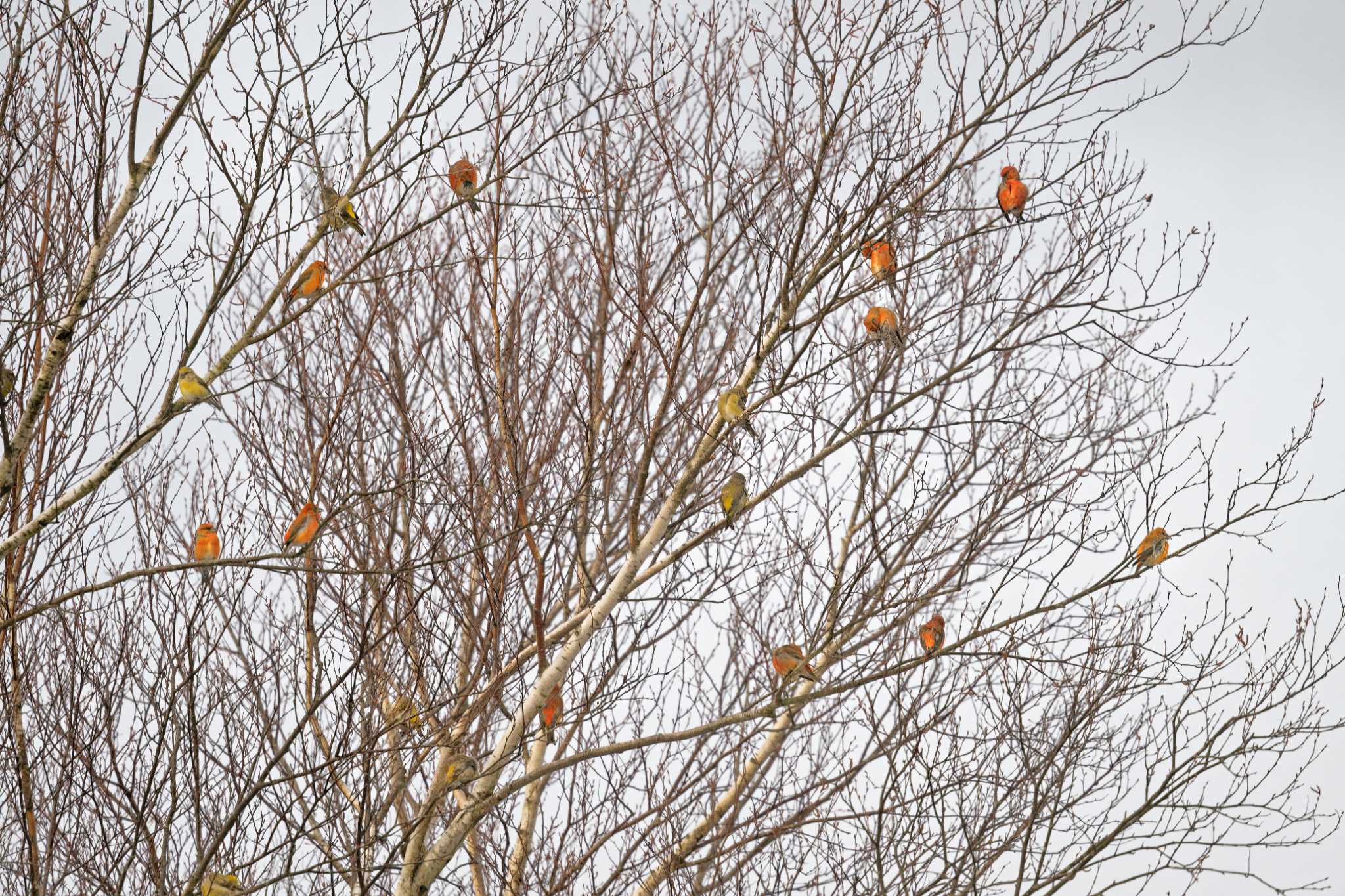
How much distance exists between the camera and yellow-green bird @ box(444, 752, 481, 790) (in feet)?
15.2

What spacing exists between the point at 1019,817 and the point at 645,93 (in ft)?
12.8

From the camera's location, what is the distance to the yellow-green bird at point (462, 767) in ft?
15.2

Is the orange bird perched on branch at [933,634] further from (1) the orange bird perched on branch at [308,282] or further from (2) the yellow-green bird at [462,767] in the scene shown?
(1) the orange bird perched on branch at [308,282]

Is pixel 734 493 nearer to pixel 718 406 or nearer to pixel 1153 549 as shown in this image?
pixel 718 406

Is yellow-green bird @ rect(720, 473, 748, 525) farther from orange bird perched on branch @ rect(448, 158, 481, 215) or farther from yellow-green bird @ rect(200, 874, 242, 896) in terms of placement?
yellow-green bird @ rect(200, 874, 242, 896)

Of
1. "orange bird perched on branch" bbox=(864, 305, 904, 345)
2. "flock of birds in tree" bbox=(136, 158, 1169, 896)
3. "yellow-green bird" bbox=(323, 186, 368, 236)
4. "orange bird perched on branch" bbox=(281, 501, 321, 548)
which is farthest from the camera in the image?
"orange bird perched on branch" bbox=(864, 305, 904, 345)

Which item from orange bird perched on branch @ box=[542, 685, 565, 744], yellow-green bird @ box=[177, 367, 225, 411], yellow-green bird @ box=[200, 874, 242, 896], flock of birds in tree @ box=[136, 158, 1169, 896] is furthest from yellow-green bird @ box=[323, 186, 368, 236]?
yellow-green bird @ box=[200, 874, 242, 896]

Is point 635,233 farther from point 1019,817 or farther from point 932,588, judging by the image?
point 1019,817

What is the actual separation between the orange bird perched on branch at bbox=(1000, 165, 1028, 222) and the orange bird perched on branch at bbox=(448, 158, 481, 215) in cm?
218

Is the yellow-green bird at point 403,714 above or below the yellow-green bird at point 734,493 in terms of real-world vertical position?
below

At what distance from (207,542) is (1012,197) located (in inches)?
143

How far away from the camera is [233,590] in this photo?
18.0 feet

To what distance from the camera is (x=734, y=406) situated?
183 inches

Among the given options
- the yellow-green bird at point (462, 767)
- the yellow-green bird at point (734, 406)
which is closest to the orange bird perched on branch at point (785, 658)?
the yellow-green bird at point (734, 406)
